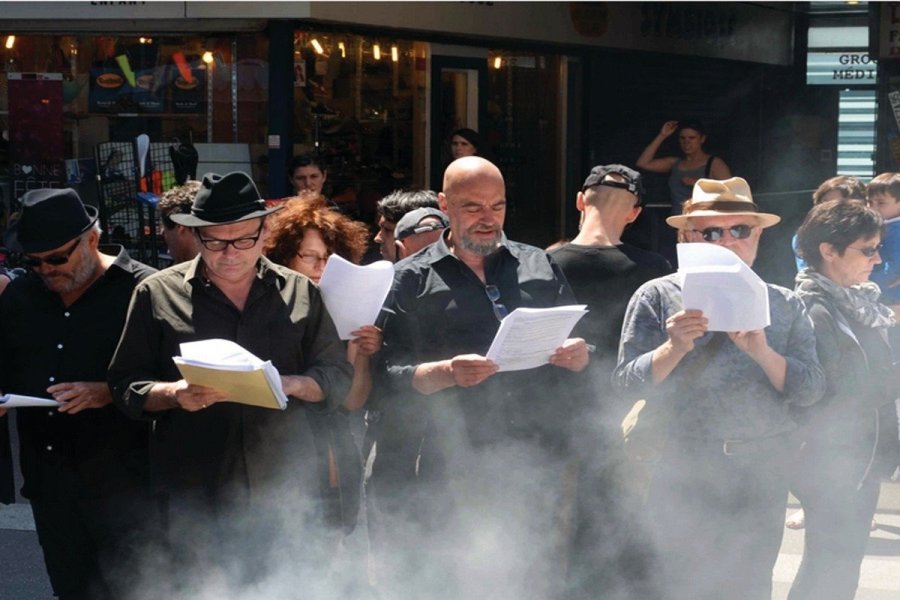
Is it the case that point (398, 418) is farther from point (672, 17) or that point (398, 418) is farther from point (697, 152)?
point (672, 17)

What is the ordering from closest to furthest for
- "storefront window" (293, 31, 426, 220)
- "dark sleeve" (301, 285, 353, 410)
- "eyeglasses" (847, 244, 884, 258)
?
"dark sleeve" (301, 285, 353, 410)
"eyeglasses" (847, 244, 884, 258)
"storefront window" (293, 31, 426, 220)

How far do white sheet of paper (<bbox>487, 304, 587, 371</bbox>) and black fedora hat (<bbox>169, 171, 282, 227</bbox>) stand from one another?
0.71 metres

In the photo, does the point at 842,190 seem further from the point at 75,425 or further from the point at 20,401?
the point at 20,401

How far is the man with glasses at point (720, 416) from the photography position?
3.51 meters

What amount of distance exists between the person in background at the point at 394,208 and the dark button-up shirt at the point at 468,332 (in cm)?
123

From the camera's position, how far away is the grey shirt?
3508 mm

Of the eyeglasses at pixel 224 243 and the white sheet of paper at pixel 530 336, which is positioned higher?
the eyeglasses at pixel 224 243

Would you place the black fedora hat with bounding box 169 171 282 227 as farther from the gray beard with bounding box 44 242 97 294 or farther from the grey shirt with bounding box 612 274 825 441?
the grey shirt with bounding box 612 274 825 441

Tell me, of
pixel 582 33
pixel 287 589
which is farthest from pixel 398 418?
pixel 582 33

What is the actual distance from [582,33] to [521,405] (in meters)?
7.60

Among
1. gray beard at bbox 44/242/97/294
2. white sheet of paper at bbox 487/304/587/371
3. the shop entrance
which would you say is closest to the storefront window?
the shop entrance

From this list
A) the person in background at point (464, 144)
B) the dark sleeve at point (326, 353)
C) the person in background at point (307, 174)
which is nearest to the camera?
the dark sleeve at point (326, 353)

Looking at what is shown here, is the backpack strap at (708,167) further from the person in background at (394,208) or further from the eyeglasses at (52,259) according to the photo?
the eyeglasses at (52,259)

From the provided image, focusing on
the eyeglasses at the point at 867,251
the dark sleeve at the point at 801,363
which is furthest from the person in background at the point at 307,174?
the dark sleeve at the point at 801,363
